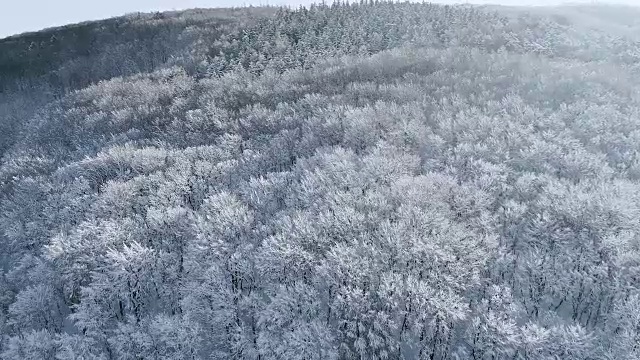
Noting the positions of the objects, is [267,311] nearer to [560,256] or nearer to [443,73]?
[560,256]

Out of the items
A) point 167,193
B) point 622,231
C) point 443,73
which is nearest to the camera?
point 622,231

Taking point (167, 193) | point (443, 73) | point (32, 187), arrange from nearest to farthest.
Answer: point (167, 193) → point (32, 187) → point (443, 73)

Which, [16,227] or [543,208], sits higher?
[543,208]

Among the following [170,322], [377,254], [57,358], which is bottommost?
[57,358]

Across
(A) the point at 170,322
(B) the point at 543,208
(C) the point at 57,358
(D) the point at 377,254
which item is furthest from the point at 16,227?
(B) the point at 543,208

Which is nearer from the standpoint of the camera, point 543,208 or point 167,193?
point 543,208

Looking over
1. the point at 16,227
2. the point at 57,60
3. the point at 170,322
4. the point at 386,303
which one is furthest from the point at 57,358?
the point at 57,60
